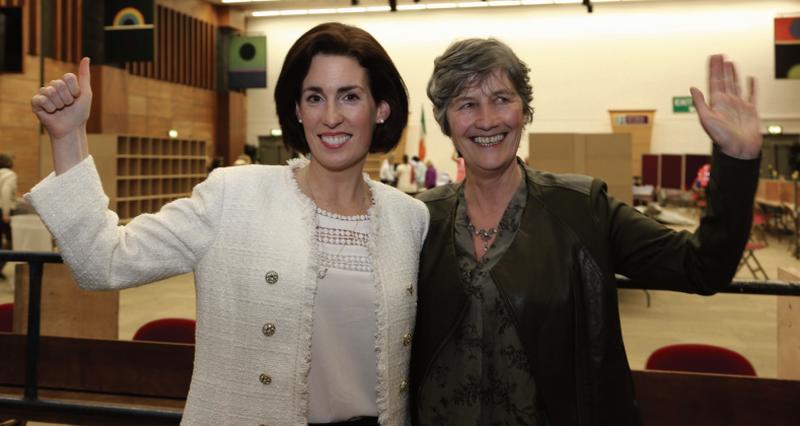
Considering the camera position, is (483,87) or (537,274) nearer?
(537,274)

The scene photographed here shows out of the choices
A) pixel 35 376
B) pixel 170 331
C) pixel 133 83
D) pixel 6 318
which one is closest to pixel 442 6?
pixel 133 83

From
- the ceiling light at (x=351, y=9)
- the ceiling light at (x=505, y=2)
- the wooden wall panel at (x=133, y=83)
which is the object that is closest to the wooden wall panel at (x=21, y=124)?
the wooden wall panel at (x=133, y=83)

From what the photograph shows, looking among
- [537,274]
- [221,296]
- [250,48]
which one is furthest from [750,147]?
→ [250,48]

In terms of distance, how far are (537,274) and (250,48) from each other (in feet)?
63.7

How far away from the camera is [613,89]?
20594 mm

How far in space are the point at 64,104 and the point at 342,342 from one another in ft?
2.56

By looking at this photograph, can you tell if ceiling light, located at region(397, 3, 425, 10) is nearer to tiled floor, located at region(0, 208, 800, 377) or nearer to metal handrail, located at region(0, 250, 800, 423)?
tiled floor, located at region(0, 208, 800, 377)

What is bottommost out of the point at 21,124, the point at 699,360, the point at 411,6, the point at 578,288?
the point at 699,360

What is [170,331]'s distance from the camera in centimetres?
311

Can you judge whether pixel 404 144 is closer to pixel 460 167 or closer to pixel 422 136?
pixel 422 136

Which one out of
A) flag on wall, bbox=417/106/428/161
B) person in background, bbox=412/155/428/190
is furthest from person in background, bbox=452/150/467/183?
flag on wall, bbox=417/106/428/161

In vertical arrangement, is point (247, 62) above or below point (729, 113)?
above

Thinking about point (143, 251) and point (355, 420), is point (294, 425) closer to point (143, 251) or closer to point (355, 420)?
point (355, 420)

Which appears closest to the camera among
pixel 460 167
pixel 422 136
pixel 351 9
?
pixel 460 167
